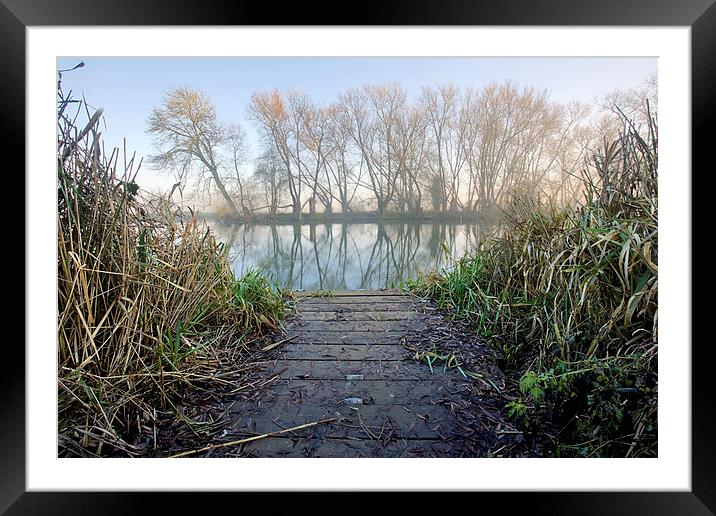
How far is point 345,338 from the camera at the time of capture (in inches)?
67.6

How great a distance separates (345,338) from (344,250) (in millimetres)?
680

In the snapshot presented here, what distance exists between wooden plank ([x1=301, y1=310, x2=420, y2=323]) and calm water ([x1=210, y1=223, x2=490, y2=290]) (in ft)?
0.92

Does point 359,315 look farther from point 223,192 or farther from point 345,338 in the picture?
point 223,192

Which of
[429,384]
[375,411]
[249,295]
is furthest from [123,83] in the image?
[429,384]

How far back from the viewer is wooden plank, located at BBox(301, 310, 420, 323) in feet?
6.54

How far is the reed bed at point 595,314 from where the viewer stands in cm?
105

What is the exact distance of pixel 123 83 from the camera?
139 cm

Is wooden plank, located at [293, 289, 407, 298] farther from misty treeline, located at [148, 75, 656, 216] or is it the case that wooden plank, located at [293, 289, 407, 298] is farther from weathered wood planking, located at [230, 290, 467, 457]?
misty treeline, located at [148, 75, 656, 216]

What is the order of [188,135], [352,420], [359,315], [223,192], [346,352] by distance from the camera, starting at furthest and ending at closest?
[359,315], [223,192], [188,135], [346,352], [352,420]

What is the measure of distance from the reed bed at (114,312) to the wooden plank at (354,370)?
199mm

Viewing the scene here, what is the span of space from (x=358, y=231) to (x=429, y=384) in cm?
110
